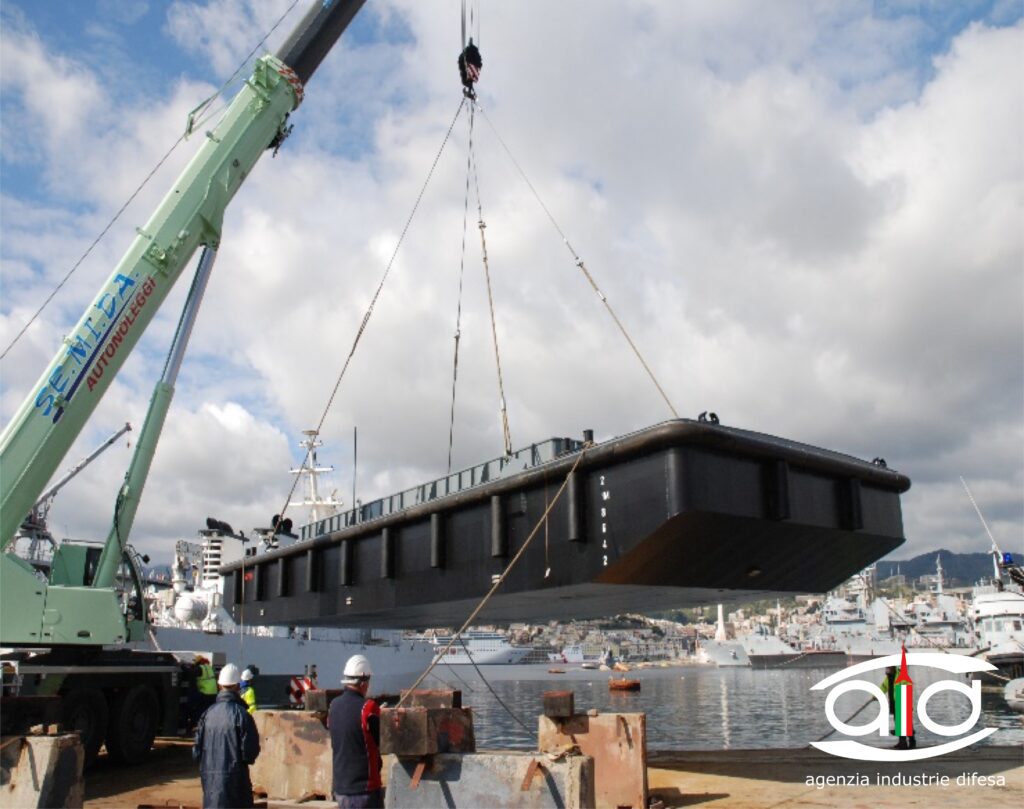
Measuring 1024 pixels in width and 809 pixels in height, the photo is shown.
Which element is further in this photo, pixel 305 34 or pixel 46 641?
pixel 305 34

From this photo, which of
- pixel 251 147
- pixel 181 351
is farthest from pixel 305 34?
pixel 181 351

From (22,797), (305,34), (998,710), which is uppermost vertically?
(305,34)

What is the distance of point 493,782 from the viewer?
229 inches

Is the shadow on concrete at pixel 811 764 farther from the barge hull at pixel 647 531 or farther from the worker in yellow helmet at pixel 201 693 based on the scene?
the worker in yellow helmet at pixel 201 693

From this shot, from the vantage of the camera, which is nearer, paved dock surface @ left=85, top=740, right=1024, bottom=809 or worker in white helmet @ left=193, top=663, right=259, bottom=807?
worker in white helmet @ left=193, top=663, right=259, bottom=807

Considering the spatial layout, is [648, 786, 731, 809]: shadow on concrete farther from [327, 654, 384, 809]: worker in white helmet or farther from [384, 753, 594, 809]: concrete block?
[327, 654, 384, 809]: worker in white helmet

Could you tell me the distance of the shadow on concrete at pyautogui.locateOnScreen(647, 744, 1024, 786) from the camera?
36.6ft

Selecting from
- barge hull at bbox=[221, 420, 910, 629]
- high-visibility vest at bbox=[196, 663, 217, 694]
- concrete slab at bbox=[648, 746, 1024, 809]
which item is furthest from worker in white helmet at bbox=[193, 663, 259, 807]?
high-visibility vest at bbox=[196, 663, 217, 694]

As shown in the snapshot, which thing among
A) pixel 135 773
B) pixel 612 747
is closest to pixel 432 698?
pixel 612 747

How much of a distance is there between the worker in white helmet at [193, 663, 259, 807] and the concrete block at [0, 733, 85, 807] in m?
0.97

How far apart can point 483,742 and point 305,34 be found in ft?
53.3

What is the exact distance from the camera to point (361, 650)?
46.8 metres

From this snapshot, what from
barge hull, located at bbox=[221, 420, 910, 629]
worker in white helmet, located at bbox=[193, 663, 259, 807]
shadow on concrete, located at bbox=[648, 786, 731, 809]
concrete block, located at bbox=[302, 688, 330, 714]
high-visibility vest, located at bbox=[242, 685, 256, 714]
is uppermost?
barge hull, located at bbox=[221, 420, 910, 629]

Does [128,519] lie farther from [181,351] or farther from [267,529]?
[267,529]
